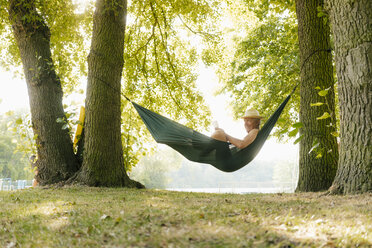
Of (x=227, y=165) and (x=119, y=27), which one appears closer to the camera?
(x=227, y=165)

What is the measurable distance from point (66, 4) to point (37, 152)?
2301 mm

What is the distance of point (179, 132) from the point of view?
3605 mm

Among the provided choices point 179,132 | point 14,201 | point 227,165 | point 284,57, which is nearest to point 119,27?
point 179,132

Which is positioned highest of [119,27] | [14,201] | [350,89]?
[119,27]

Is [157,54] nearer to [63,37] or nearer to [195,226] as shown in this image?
[63,37]

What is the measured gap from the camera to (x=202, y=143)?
363 cm

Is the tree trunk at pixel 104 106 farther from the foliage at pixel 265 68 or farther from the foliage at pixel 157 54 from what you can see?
the foliage at pixel 265 68

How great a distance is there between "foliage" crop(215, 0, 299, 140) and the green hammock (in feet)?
12.8

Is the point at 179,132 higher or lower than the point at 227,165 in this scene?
higher

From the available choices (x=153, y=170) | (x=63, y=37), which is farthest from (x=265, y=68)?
(x=153, y=170)

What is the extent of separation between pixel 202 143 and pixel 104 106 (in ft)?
3.81

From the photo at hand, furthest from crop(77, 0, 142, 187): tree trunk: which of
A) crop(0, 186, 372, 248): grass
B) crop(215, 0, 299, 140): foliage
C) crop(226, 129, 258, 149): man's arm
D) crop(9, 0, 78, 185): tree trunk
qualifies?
crop(215, 0, 299, 140): foliage

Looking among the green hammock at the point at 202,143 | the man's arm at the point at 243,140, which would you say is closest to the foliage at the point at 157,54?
the green hammock at the point at 202,143

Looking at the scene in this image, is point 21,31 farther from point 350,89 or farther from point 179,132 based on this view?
point 350,89
